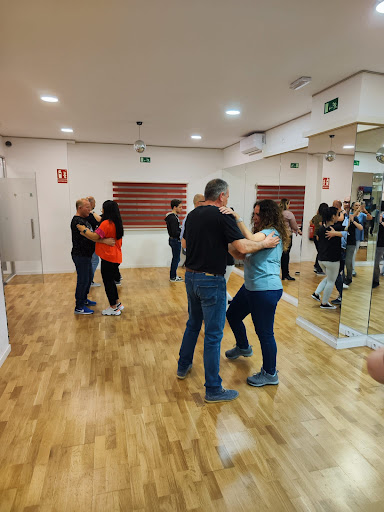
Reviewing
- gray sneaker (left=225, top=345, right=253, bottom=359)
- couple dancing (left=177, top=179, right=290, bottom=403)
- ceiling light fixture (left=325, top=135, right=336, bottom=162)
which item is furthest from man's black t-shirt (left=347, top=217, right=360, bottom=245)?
gray sneaker (left=225, top=345, right=253, bottom=359)

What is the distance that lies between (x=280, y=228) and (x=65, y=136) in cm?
552

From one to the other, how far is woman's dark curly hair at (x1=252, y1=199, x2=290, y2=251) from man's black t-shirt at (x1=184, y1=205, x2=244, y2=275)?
36 centimetres

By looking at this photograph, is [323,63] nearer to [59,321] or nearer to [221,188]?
[221,188]

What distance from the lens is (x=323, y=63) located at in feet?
9.52

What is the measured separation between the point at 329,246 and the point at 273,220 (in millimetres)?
1581

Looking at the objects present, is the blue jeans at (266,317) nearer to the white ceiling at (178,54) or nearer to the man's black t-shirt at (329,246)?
the man's black t-shirt at (329,246)

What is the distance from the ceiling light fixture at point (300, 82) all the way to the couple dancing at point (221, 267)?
1658 mm

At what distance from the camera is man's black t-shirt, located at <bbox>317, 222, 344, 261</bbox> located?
356 cm

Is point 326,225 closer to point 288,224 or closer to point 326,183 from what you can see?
point 326,183

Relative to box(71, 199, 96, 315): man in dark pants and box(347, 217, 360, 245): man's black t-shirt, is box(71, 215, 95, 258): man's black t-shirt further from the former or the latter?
box(347, 217, 360, 245): man's black t-shirt

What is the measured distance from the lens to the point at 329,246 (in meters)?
3.68

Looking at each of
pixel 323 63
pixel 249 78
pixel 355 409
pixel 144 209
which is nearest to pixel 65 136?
pixel 144 209

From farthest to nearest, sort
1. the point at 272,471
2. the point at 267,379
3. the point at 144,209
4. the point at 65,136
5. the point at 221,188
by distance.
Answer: the point at 144,209 → the point at 65,136 → the point at 267,379 → the point at 221,188 → the point at 272,471

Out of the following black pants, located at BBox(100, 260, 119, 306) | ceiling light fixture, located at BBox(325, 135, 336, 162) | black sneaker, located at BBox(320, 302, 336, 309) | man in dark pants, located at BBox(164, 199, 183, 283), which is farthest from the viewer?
man in dark pants, located at BBox(164, 199, 183, 283)
